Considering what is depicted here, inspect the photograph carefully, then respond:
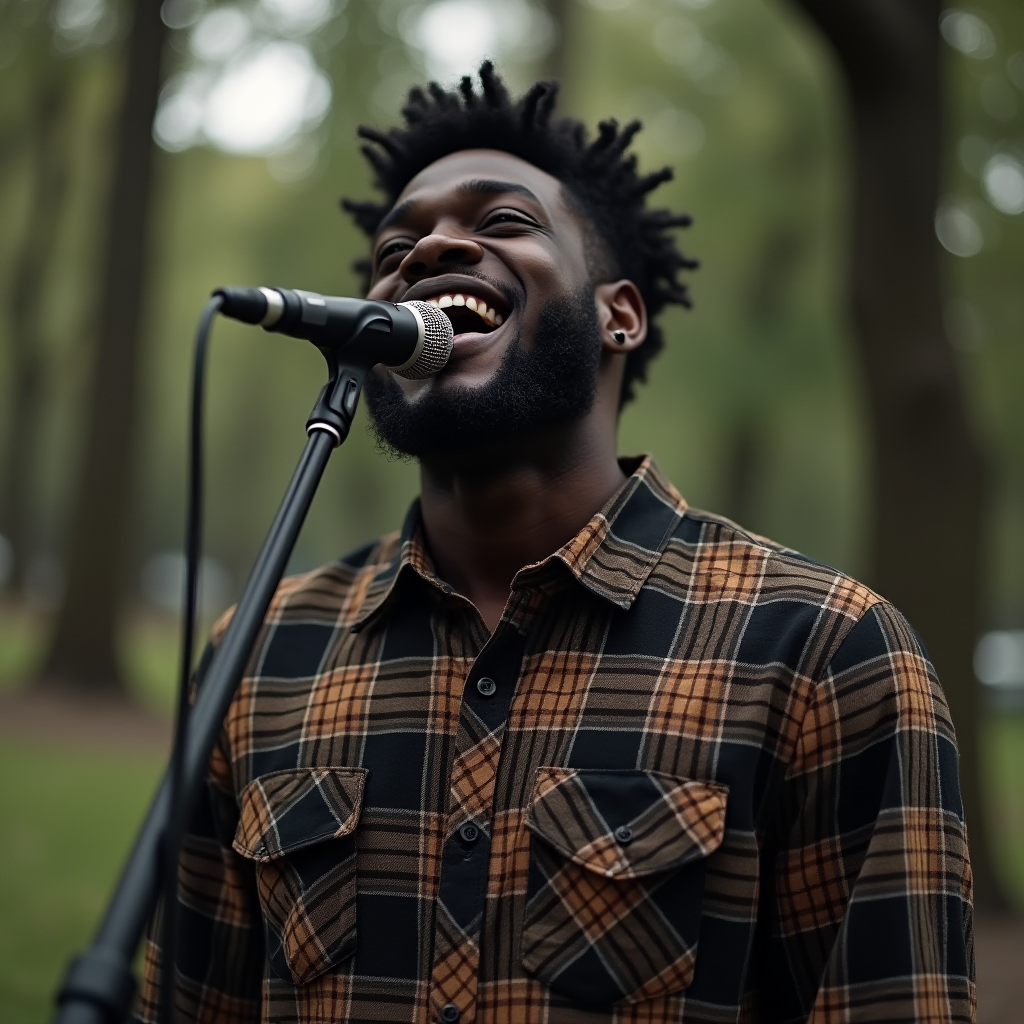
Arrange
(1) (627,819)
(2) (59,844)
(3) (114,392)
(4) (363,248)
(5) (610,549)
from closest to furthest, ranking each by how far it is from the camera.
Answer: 1. (1) (627,819)
2. (5) (610,549)
3. (2) (59,844)
4. (3) (114,392)
5. (4) (363,248)

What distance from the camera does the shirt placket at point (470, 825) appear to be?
2195 mm

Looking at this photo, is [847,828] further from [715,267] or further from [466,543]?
[715,267]

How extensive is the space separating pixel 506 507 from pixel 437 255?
564mm

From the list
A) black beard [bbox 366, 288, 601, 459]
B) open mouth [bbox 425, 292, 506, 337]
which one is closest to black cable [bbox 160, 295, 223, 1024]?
black beard [bbox 366, 288, 601, 459]

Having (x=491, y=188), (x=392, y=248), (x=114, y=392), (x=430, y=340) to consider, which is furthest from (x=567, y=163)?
(x=114, y=392)

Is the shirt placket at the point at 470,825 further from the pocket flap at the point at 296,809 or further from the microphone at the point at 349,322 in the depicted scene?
the microphone at the point at 349,322

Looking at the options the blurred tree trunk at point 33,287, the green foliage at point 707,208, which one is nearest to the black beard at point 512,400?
the green foliage at point 707,208

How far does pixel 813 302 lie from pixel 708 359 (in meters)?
1.29

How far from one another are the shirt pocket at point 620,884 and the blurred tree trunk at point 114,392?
32.0 ft

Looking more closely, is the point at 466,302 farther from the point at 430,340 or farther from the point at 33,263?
the point at 33,263

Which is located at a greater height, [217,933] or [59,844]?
[217,933]

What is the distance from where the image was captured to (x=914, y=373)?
589 cm

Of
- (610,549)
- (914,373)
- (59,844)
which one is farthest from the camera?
(59,844)

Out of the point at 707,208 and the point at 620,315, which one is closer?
the point at 620,315
